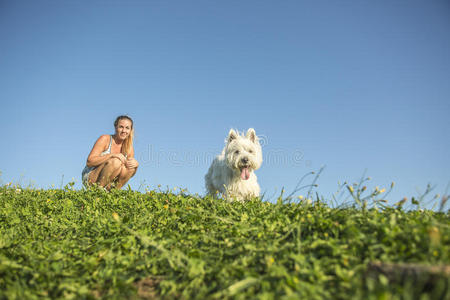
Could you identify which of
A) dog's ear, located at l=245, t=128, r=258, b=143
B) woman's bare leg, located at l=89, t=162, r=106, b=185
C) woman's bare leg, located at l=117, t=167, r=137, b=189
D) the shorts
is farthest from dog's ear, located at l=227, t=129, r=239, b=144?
the shorts

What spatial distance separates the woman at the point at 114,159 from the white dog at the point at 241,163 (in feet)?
10.9

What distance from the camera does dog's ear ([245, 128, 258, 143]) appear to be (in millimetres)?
8945

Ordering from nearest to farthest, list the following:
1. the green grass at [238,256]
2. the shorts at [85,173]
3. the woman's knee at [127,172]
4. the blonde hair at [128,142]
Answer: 1. the green grass at [238,256]
2. the woman's knee at [127,172]
3. the shorts at [85,173]
4. the blonde hair at [128,142]

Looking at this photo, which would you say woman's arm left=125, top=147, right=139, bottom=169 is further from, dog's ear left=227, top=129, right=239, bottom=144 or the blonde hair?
dog's ear left=227, top=129, right=239, bottom=144

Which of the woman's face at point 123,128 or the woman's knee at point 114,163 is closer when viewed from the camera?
the woman's knee at point 114,163

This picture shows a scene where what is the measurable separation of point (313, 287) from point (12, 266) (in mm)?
3070

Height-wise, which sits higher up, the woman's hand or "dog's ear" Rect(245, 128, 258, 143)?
"dog's ear" Rect(245, 128, 258, 143)

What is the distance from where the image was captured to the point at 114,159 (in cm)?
962

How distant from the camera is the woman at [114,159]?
9.63m

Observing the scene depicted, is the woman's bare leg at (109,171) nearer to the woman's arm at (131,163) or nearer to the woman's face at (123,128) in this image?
the woman's arm at (131,163)

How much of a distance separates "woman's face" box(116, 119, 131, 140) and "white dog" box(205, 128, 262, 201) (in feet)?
11.7

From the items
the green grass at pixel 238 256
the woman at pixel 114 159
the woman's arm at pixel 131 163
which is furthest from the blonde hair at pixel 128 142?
the green grass at pixel 238 256

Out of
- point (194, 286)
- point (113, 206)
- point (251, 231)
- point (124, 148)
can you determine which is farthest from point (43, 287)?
point (124, 148)

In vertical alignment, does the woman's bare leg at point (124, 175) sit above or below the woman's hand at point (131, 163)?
below
